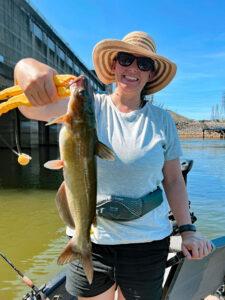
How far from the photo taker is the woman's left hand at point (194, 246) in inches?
82.1

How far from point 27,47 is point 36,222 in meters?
20.5

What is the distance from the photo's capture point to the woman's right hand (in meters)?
1.50

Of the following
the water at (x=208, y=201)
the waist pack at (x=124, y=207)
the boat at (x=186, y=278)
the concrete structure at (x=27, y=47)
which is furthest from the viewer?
the concrete structure at (x=27, y=47)

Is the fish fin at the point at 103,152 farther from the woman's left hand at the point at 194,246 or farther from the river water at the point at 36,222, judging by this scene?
the river water at the point at 36,222

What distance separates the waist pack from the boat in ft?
2.48

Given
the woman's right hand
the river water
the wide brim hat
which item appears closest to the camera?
the woman's right hand

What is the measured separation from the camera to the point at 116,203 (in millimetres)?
1847

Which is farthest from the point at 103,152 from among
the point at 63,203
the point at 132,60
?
the point at 132,60

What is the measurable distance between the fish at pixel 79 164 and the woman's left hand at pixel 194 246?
85cm

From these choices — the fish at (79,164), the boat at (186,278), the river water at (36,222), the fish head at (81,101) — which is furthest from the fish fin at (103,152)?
the river water at (36,222)

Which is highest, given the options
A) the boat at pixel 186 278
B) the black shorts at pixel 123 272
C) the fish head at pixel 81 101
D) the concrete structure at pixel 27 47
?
the concrete structure at pixel 27 47

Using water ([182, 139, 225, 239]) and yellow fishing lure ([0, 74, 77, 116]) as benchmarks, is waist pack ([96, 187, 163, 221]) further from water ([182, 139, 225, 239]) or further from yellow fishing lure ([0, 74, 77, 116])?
water ([182, 139, 225, 239])

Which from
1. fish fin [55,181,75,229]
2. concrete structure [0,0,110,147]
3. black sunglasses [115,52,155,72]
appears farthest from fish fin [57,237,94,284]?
concrete structure [0,0,110,147]

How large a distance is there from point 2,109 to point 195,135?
106 m
